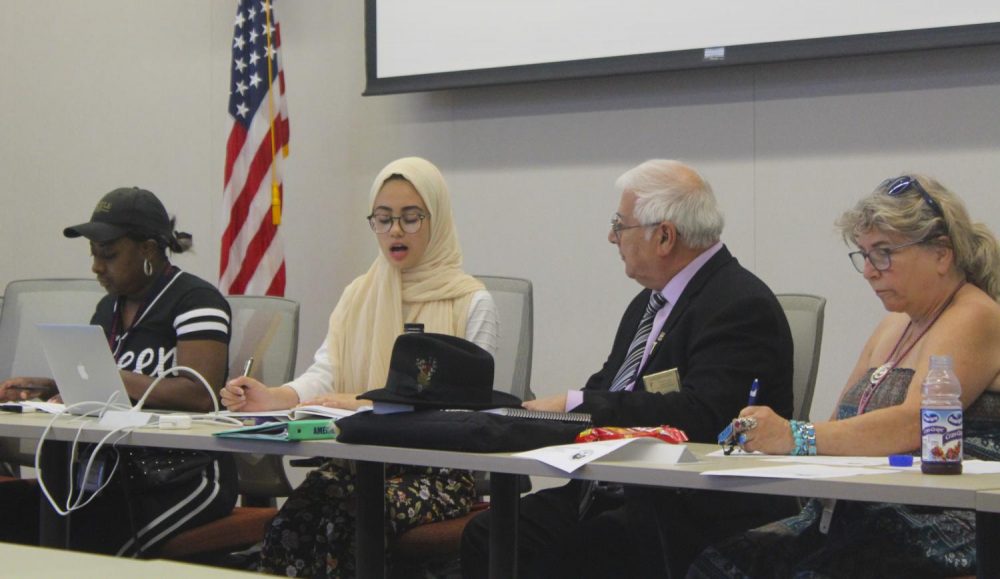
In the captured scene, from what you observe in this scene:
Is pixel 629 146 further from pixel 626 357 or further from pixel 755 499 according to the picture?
pixel 755 499

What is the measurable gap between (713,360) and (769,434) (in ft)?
1.56

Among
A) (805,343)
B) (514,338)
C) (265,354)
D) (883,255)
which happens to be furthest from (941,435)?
(265,354)

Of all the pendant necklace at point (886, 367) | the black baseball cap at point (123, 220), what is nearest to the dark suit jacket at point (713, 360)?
the pendant necklace at point (886, 367)

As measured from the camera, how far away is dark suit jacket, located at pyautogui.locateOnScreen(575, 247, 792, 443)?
8.46 feet

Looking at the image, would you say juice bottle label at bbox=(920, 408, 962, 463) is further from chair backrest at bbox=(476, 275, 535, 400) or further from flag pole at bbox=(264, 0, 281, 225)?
flag pole at bbox=(264, 0, 281, 225)

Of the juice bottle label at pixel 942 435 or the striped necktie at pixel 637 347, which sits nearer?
the juice bottle label at pixel 942 435

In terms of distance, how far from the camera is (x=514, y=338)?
3.39 m

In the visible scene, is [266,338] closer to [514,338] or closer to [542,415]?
[514,338]

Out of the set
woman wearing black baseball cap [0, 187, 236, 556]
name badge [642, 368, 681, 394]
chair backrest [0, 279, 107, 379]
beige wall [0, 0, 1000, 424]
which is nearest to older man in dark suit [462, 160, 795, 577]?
name badge [642, 368, 681, 394]

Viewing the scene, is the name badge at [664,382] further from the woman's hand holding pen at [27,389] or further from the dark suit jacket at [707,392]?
the woman's hand holding pen at [27,389]

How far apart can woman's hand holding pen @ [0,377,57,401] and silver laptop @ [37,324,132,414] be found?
48cm

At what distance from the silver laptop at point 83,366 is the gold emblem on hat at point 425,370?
2.82ft

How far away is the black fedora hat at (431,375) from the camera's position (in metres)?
2.30

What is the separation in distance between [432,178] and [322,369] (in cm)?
61
